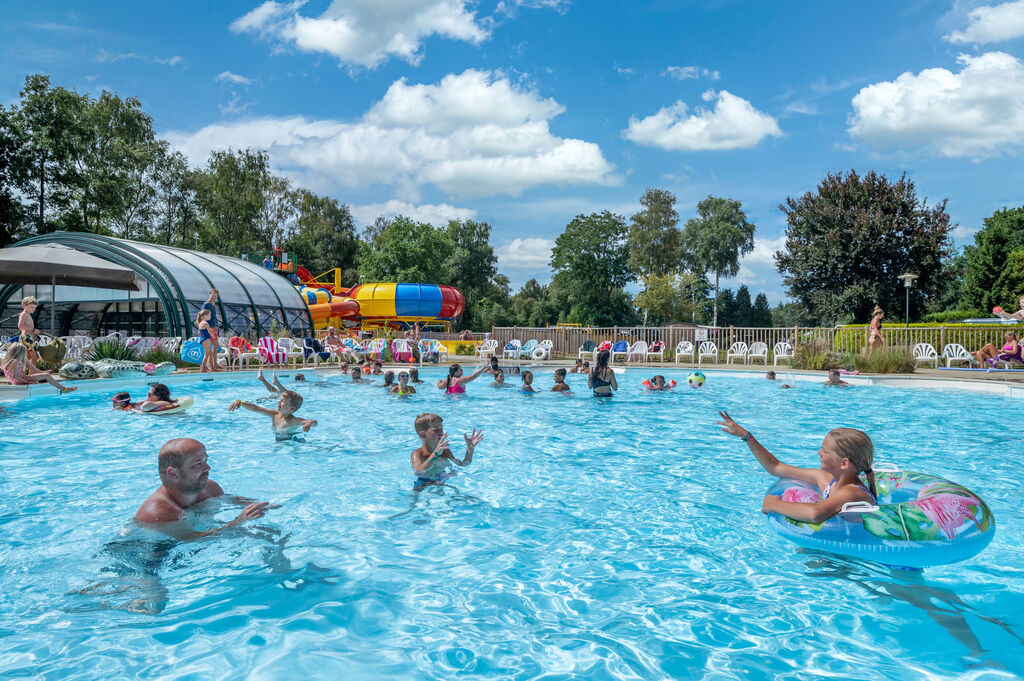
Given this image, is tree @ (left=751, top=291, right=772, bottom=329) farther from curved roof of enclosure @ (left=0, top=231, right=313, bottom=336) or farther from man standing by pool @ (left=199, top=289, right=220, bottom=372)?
man standing by pool @ (left=199, top=289, right=220, bottom=372)

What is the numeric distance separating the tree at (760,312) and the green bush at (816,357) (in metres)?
39.3

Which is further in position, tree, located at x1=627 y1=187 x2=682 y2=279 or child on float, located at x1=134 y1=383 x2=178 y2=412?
tree, located at x1=627 y1=187 x2=682 y2=279

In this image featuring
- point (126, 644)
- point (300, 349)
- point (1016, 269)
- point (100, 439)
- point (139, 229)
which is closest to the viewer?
point (126, 644)

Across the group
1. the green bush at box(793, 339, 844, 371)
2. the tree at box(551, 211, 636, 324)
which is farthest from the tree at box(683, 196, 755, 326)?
the green bush at box(793, 339, 844, 371)

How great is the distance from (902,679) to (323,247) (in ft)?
175

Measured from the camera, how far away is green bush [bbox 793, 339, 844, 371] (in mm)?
16938

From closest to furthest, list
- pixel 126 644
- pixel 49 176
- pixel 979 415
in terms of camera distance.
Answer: pixel 126 644 < pixel 979 415 < pixel 49 176

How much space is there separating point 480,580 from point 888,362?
53.0 ft

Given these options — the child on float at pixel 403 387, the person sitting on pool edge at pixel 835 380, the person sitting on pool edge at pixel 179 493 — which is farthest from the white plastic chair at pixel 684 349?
the person sitting on pool edge at pixel 179 493

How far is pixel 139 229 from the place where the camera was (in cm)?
3706

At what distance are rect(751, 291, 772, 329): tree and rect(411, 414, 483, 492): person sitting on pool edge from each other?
54839 mm

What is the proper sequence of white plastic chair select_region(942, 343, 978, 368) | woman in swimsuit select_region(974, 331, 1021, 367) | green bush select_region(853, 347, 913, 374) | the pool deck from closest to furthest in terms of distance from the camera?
the pool deck < woman in swimsuit select_region(974, 331, 1021, 367) < green bush select_region(853, 347, 913, 374) < white plastic chair select_region(942, 343, 978, 368)

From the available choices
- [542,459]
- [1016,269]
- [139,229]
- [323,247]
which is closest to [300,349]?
[542,459]

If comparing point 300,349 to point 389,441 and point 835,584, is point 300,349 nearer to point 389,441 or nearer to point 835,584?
point 389,441
